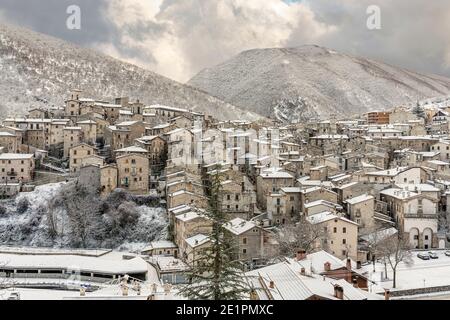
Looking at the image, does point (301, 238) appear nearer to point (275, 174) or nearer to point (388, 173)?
point (275, 174)

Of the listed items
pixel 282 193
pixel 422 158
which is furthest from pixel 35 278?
pixel 422 158

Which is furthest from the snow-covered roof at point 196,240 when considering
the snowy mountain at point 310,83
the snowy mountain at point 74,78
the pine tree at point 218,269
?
the snowy mountain at point 310,83

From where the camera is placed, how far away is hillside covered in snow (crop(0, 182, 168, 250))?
31594 millimetres

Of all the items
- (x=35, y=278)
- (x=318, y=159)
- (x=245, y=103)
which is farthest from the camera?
(x=245, y=103)

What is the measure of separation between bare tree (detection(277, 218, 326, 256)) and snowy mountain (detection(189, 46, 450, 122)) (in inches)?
2933

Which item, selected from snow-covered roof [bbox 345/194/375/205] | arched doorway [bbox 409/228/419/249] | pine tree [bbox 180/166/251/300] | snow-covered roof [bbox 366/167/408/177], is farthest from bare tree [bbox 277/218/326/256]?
pine tree [bbox 180/166/251/300]

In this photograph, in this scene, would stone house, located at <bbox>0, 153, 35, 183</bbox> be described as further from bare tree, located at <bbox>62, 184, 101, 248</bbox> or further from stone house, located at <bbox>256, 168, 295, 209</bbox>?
stone house, located at <bbox>256, 168, 295, 209</bbox>

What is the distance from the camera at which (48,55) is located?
93625 mm

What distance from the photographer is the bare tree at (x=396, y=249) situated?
23300 mm

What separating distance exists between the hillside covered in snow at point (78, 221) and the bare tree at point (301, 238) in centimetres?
794

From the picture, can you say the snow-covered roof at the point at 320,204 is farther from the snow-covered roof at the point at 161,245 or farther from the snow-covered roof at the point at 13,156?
the snow-covered roof at the point at 13,156

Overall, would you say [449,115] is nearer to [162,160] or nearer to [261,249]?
[162,160]

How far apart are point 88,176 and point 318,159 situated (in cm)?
1508

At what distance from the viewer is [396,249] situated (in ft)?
78.6
